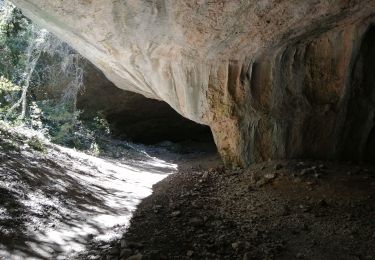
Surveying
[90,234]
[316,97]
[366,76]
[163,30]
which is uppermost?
[163,30]

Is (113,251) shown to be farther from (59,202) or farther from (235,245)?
(59,202)

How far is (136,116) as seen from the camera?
52.6ft

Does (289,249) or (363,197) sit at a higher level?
(363,197)

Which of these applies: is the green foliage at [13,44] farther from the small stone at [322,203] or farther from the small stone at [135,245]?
the small stone at [322,203]

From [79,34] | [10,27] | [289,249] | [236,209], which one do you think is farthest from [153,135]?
[289,249]

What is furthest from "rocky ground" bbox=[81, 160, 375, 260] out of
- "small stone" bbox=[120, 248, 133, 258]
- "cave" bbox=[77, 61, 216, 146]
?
"cave" bbox=[77, 61, 216, 146]

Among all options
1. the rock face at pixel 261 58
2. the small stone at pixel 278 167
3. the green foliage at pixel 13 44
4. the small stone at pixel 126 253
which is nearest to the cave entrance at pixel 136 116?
the green foliage at pixel 13 44

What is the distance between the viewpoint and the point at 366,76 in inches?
218

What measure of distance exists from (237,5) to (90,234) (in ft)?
12.1

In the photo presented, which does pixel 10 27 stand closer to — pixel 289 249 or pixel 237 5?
pixel 237 5

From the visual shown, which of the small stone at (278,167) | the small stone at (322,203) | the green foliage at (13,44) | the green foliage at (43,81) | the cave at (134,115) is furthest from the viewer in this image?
the cave at (134,115)

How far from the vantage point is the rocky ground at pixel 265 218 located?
3.55 m

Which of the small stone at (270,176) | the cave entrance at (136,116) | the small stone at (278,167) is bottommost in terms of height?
the small stone at (270,176)

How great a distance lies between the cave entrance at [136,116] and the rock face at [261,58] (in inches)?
281
